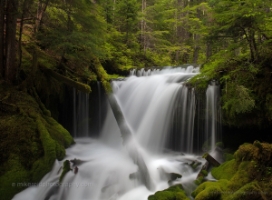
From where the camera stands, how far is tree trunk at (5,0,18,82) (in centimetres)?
670

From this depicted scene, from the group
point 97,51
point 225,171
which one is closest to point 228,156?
point 225,171

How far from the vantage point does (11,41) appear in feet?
23.5

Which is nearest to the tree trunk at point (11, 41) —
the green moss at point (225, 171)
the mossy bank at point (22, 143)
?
the mossy bank at point (22, 143)

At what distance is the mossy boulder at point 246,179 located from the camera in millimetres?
4500

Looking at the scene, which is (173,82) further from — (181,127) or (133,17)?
(133,17)

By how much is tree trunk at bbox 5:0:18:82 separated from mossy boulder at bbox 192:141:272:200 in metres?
6.59

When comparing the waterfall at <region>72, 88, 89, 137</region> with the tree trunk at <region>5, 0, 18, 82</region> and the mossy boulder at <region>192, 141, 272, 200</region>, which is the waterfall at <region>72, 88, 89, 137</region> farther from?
the mossy boulder at <region>192, 141, 272, 200</region>

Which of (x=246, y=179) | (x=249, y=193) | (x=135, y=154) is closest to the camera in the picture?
(x=249, y=193)

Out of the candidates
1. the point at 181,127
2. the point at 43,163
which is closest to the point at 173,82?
the point at 181,127

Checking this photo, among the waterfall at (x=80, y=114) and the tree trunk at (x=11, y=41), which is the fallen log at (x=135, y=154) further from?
the tree trunk at (x=11, y=41)

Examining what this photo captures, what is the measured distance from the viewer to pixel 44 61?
8.73m

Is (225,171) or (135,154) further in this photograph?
(135,154)

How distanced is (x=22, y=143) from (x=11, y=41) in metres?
3.28

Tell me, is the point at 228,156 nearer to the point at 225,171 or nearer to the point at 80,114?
the point at 225,171
